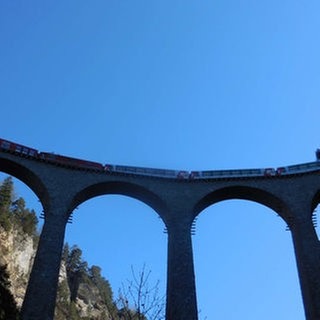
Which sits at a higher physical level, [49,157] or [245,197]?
[49,157]

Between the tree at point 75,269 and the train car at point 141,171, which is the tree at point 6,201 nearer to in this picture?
the tree at point 75,269

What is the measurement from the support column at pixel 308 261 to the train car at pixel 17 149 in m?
24.0

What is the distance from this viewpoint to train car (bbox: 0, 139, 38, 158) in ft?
124

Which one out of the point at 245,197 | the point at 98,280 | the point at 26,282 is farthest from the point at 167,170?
the point at 98,280

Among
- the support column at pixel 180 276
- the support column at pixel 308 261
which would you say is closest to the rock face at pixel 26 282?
the support column at pixel 180 276

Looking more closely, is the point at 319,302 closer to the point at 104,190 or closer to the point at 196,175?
the point at 196,175

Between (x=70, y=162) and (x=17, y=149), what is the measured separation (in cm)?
470

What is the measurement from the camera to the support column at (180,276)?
3381 centimetres

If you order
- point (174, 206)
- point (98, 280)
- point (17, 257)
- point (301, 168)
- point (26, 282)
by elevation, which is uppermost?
point (98, 280)

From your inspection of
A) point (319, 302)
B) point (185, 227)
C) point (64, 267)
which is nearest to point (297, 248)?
point (319, 302)

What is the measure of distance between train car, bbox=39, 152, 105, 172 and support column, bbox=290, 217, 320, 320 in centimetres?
1841

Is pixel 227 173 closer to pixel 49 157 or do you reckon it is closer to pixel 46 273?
pixel 49 157

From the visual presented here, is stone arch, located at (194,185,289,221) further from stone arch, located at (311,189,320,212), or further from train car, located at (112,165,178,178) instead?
train car, located at (112,165,178,178)

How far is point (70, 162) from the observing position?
131 ft
